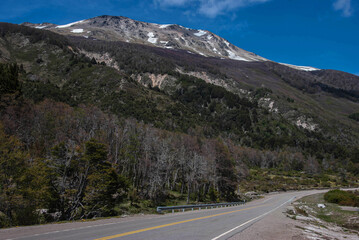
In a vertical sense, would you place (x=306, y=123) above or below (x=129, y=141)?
above

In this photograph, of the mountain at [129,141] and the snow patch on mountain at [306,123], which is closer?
the mountain at [129,141]

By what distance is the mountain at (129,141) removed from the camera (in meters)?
27.4

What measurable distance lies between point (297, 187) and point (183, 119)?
227 feet

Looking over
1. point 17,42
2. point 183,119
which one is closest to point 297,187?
point 183,119

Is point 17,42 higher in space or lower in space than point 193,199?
higher

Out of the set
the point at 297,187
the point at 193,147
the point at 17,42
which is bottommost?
the point at 297,187

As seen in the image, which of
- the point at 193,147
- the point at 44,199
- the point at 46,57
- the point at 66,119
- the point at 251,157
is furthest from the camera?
Answer: the point at 46,57

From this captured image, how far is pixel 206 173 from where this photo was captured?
4950 cm

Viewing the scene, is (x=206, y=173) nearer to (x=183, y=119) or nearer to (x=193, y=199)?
(x=193, y=199)

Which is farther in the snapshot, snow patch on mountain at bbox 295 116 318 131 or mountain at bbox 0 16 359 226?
snow patch on mountain at bbox 295 116 318 131

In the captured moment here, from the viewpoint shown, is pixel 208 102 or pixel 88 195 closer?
pixel 88 195

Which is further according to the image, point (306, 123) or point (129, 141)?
point (306, 123)

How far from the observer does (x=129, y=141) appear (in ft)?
187

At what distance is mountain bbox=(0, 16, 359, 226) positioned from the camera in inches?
1078
